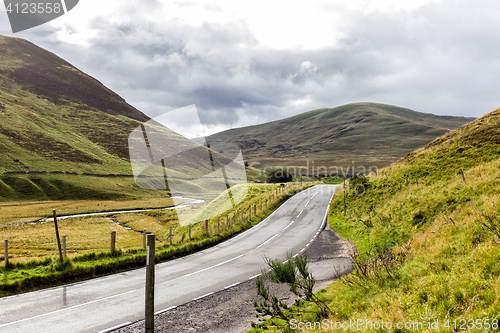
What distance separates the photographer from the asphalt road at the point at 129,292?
26.5ft

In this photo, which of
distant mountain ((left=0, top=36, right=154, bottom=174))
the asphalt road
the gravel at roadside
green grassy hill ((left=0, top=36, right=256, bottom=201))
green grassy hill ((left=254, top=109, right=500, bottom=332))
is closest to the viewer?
green grassy hill ((left=254, top=109, right=500, bottom=332))

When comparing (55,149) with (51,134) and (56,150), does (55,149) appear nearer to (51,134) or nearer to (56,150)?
(56,150)

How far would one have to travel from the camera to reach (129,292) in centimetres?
1055

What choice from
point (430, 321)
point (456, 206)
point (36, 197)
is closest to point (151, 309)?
point (430, 321)

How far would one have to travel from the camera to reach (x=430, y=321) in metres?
4.84

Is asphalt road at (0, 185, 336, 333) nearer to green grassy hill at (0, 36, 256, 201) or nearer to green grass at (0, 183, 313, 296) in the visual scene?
green grass at (0, 183, 313, 296)

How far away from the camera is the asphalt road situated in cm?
806

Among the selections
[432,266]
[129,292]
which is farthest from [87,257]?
[432,266]

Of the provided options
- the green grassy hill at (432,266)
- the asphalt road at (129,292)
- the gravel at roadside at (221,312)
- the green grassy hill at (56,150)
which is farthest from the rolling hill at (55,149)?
the gravel at roadside at (221,312)

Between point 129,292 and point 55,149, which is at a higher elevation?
point 55,149

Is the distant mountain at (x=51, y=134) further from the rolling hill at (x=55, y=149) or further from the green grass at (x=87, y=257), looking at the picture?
the green grass at (x=87, y=257)

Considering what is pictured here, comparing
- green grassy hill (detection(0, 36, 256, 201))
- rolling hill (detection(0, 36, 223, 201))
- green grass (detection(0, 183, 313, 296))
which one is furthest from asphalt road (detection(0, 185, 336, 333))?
rolling hill (detection(0, 36, 223, 201))

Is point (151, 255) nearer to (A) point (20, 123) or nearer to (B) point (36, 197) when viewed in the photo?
(B) point (36, 197)

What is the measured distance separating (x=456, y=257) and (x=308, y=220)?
22.2 m
